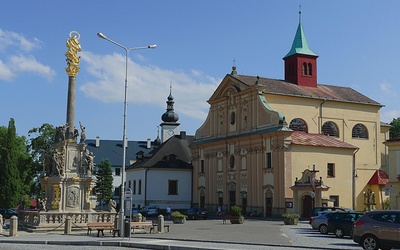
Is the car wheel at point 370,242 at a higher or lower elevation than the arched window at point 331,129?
lower

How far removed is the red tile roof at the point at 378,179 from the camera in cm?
5809

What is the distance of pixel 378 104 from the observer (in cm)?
6450

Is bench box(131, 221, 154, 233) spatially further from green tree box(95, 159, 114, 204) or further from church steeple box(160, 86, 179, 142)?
church steeple box(160, 86, 179, 142)

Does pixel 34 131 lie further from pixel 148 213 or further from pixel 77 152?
pixel 77 152

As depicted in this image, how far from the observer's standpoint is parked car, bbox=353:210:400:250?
20.0 meters

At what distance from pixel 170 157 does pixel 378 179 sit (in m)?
26.6

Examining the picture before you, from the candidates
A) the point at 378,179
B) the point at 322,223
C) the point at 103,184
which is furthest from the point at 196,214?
the point at 103,184

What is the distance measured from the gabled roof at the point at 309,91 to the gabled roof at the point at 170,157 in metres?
15.8

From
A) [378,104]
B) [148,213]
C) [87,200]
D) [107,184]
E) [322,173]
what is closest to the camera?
[87,200]

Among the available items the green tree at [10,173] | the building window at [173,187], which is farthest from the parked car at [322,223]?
the building window at [173,187]

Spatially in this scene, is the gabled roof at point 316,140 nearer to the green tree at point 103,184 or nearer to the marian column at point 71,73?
the marian column at point 71,73

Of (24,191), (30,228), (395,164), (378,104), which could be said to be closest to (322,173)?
(395,164)

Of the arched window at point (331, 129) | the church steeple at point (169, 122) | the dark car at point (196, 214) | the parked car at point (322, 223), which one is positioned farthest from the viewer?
the church steeple at point (169, 122)

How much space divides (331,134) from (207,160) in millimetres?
14877
